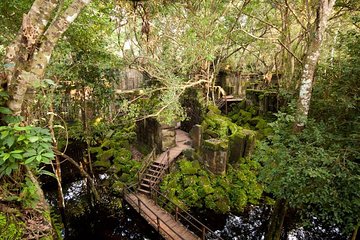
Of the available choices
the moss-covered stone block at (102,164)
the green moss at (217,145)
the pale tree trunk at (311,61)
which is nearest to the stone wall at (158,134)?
the green moss at (217,145)

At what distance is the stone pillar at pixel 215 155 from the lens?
483 inches

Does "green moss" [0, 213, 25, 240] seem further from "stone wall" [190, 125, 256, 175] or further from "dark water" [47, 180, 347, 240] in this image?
"stone wall" [190, 125, 256, 175]

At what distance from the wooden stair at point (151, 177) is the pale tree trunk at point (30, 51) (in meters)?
9.43

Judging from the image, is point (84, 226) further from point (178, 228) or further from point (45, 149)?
point (45, 149)

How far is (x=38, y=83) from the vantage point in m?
3.13

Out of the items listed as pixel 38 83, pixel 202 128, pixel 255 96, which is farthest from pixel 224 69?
pixel 38 83

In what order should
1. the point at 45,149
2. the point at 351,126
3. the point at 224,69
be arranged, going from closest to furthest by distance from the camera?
the point at 45,149
the point at 351,126
the point at 224,69

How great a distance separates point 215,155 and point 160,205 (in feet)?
12.1

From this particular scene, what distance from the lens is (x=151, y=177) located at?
12.6 metres

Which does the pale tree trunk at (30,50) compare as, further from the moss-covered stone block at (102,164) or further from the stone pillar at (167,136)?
the moss-covered stone block at (102,164)

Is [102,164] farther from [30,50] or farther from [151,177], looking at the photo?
[30,50]

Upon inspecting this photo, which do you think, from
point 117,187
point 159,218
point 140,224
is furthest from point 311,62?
point 117,187

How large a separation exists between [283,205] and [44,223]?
23.2ft

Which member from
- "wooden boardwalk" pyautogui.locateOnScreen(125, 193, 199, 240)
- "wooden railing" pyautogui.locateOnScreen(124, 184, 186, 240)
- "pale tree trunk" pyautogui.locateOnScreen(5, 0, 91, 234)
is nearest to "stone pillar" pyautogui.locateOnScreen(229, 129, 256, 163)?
"wooden boardwalk" pyautogui.locateOnScreen(125, 193, 199, 240)
